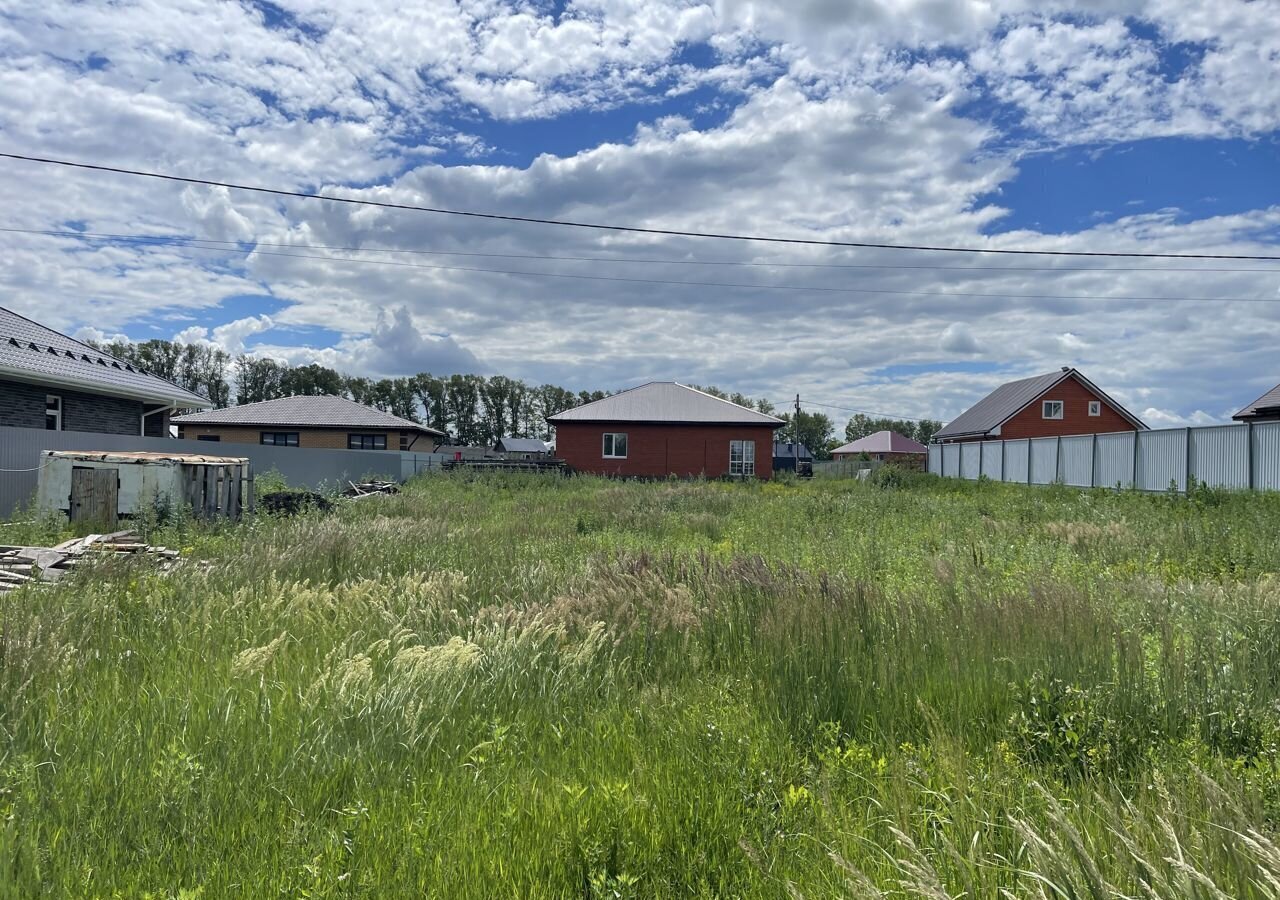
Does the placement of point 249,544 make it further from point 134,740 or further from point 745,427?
point 745,427

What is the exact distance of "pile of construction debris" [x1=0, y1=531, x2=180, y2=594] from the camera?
707cm

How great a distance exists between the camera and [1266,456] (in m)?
18.8

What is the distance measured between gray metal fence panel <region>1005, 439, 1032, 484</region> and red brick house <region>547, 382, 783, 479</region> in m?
11.0

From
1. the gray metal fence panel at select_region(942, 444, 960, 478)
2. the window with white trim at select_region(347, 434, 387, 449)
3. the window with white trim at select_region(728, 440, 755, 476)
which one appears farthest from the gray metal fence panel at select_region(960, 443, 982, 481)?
the window with white trim at select_region(347, 434, 387, 449)

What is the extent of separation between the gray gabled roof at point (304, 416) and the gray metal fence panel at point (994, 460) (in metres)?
34.1

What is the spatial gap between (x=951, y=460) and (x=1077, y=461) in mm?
12915

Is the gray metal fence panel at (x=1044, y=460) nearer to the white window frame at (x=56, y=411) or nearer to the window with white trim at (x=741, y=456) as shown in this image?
the window with white trim at (x=741, y=456)

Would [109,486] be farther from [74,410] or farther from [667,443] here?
[667,443]

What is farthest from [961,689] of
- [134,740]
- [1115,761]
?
[134,740]

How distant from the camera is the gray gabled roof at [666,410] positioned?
3894 centimetres

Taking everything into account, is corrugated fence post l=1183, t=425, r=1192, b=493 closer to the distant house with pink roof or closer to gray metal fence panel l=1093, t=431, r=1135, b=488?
gray metal fence panel l=1093, t=431, r=1135, b=488

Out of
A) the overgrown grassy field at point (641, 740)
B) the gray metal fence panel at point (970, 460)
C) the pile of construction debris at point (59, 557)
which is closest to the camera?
the overgrown grassy field at point (641, 740)

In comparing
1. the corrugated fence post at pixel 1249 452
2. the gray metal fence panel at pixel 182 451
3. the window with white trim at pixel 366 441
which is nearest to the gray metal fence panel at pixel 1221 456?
the corrugated fence post at pixel 1249 452

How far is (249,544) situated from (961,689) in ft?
24.3
